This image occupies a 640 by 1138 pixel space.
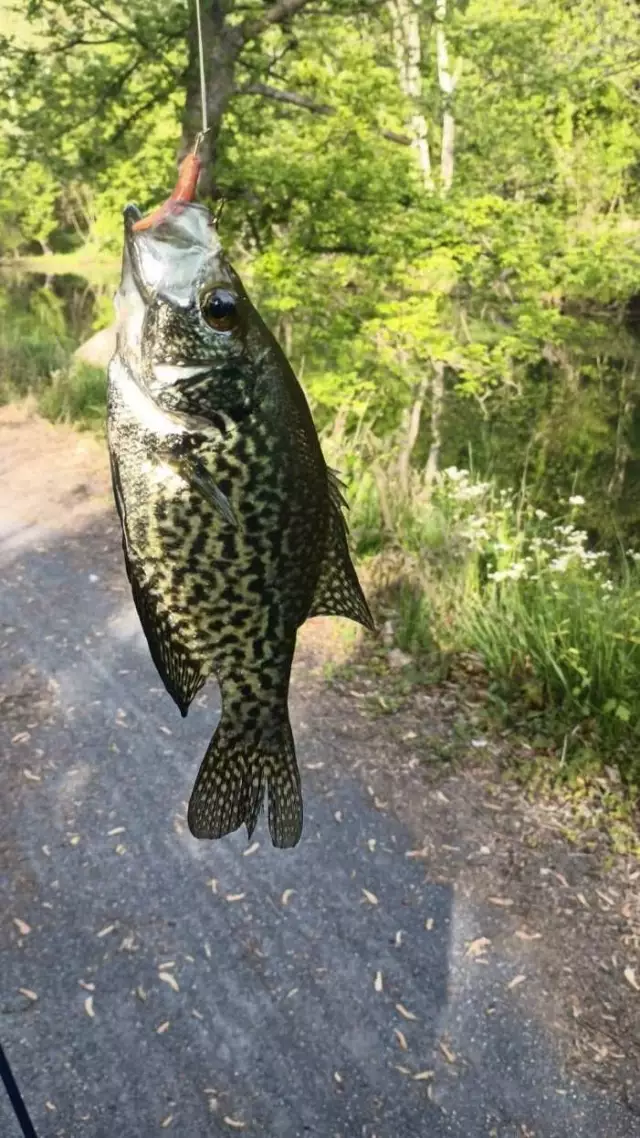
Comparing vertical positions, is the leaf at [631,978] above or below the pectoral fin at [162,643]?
below

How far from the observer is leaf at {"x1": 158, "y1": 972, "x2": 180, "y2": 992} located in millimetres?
3891

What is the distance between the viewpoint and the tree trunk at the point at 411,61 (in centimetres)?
898

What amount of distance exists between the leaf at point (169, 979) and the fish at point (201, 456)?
2.87 m

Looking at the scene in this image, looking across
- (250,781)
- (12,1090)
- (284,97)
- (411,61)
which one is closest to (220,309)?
(250,781)

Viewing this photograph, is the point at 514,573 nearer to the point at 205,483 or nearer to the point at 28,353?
the point at 205,483

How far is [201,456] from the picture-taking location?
1407mm

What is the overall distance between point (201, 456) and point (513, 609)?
15.3 feet

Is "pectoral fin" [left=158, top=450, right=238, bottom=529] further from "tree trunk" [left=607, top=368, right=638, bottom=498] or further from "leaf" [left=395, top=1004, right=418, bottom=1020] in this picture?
"tree trunk" [left=607, top=368, right=638, bottom=498]

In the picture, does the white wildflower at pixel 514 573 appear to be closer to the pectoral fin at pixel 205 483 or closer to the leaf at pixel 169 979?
the leaf at pixel 169 979

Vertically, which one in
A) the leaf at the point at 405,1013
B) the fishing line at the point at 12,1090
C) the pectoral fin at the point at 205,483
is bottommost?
the leaf at the point at 405,1013

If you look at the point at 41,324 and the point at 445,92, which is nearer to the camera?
the point at 445,92

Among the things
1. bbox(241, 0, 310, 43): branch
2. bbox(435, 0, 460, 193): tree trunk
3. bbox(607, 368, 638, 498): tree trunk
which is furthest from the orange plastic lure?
bbox(607, 368, 638, 498): tree trunk

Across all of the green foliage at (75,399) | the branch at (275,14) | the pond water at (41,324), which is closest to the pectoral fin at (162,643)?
the branch at (275,14)

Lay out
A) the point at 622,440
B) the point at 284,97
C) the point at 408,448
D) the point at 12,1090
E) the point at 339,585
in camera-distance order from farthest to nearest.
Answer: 1. the point at 622,440
2. the point at 408,448
3. the point at 284,97
4. the point at 12,1090
5. the point at 339,585
